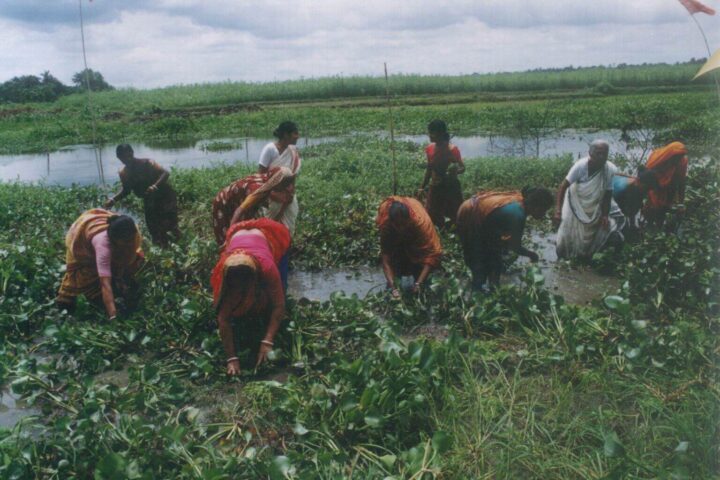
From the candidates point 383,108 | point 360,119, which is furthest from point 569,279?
point 383,108

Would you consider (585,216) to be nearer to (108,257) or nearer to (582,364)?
(582,364)

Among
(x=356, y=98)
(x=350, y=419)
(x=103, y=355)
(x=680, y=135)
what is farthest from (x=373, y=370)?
(x=356, y=98)

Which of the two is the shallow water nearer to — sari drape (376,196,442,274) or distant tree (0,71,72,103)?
sari drape (376,196,442,274)

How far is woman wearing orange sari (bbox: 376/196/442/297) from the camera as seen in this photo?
13.2 feet

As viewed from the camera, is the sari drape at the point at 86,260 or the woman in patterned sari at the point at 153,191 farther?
the woman in patterned sari at the point at 153,191

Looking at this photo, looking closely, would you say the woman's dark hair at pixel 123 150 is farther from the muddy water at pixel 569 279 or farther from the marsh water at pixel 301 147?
the muddy water at pixel 569 279

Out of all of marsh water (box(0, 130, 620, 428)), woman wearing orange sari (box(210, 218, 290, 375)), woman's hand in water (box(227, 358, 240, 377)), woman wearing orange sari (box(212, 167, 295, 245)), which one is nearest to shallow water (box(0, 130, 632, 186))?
marsh water (box(0, 130, 620, 428))

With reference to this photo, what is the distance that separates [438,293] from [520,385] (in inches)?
47.9

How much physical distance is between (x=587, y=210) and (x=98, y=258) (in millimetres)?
4138

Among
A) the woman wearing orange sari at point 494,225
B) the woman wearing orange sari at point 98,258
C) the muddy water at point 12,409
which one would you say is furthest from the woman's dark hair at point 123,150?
the woman wearing orange sari at point 494,225

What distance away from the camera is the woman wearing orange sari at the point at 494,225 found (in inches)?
149

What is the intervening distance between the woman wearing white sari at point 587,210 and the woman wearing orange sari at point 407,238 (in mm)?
1677

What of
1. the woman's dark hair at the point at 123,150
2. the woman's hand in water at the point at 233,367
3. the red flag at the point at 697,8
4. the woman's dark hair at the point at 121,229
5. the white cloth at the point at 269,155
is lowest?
the woman's hand in water at the point at 233,367

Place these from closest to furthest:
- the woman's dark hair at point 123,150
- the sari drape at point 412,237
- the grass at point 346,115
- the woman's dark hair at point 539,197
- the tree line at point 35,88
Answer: the woman's dark hair at point 539,197, the sari drape at point 412,237, the woman's dark hair at point 123,150, the grass at point 346,115, the tree line at point 35,88
